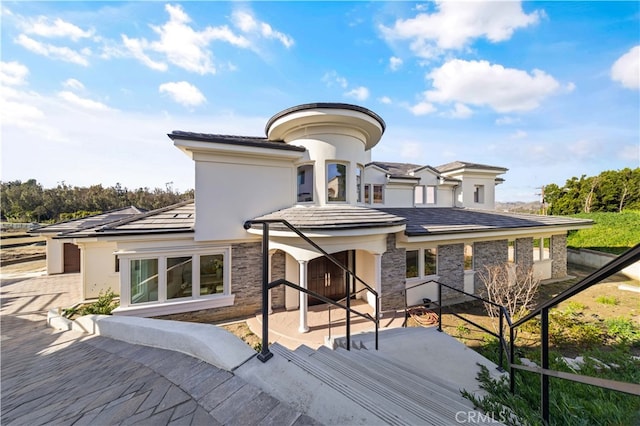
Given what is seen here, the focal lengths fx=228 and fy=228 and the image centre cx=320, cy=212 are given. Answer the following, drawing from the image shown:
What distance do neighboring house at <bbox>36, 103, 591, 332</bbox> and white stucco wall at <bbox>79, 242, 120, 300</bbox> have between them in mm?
334

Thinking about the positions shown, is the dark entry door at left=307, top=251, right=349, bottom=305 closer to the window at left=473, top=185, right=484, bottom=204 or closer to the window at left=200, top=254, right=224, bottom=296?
the window at left=200, top=254, right=224, bottom=296

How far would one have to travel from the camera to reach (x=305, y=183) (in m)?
8.72

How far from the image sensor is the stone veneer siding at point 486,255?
986 centimetres

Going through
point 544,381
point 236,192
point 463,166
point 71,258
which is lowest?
point 71,258

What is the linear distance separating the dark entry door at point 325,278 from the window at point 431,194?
766 centimetres

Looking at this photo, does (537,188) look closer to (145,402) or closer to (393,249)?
(393,249)

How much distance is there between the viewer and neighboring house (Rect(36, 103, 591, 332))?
6.98m

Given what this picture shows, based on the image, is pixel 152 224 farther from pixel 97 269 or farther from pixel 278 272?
pixel 97 269

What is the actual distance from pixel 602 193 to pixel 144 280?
38.2m

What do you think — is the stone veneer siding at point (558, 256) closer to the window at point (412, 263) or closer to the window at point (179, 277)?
the window at point (412, 263)

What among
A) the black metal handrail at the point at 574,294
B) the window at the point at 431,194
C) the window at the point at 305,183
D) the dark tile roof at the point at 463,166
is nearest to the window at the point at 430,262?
the window at the point at 305,183

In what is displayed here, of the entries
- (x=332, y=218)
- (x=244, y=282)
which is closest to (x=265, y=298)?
(x=332, y=218)

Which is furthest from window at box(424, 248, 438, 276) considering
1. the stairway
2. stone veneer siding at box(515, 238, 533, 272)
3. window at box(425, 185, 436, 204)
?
the stairway

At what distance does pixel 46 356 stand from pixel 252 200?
223 inches
